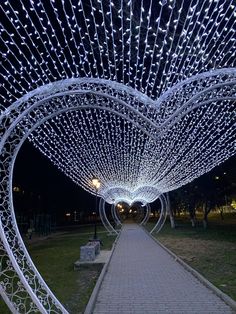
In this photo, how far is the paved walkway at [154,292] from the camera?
795cm

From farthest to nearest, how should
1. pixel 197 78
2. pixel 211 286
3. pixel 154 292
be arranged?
pixel 211 286 < pixel 154 292 < pixel 197 78

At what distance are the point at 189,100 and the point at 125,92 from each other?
3.55 ft

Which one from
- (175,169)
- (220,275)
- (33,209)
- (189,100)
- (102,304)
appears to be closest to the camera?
(189,100)

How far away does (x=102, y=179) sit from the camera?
26.8m

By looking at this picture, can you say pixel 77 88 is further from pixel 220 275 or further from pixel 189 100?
pixel 220 275

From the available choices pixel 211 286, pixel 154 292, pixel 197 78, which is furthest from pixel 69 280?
pixel 197 78

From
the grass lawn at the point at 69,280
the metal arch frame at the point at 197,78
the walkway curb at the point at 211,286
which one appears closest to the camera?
the metal arch frame at the point at 197,78

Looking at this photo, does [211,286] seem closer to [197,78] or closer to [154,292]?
[154,292]

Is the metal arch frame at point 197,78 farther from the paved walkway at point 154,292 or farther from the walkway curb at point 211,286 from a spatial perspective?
the walkway curb at point 211,286

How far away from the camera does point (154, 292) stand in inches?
376

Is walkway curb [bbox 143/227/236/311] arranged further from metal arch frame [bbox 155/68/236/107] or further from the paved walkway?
metal arch frame [bbox 155/68/236/107]

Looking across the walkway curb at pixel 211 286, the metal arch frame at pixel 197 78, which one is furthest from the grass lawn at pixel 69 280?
the metal arch frame at pixel 197 78

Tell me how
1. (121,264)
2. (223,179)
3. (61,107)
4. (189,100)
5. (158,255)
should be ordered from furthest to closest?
(223,179), (158,255), (121,264), (61,107), (189,100)

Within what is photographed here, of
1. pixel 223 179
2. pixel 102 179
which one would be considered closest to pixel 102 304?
pixel 102 179
